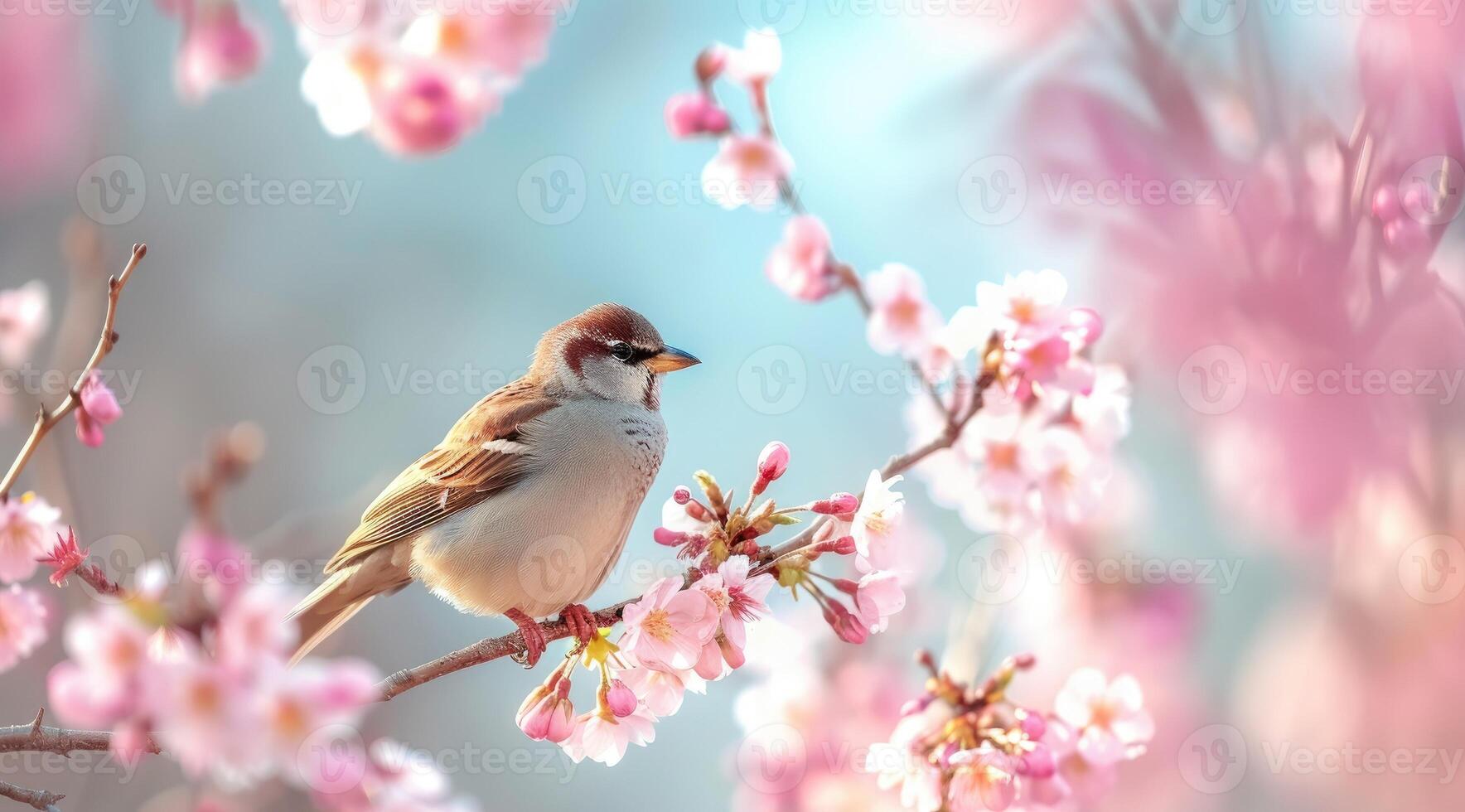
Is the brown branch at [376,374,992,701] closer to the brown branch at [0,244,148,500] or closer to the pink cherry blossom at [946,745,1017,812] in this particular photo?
the pink cherry blossom at [946,745,1017,812]

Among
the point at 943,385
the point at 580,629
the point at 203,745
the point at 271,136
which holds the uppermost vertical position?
the point at 271,136

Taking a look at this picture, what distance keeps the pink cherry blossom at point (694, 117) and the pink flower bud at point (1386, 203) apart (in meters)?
1.09

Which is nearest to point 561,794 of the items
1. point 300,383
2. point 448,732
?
point 448,732

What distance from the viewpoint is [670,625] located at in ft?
4.55

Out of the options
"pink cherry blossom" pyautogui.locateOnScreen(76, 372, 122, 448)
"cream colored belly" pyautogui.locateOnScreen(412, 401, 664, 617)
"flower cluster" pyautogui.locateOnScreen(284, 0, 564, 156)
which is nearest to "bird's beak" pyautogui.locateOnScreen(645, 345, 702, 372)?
"cream colored belly" pyautogui.locateOnScreen(412, 401, 664, 617)

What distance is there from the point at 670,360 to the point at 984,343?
0.83 m

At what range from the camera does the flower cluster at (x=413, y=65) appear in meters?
1.22

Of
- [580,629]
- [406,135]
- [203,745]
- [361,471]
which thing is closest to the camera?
[203,745]

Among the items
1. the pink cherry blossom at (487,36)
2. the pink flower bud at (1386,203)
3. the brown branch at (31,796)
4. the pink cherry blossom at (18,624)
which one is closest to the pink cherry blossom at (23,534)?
the pink cherry blossom at (18,624)

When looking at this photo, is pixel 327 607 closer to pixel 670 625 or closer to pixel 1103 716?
pixel 670 625

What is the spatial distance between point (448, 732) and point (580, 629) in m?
2.52

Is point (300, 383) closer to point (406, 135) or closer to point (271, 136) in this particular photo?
point (271, 136)

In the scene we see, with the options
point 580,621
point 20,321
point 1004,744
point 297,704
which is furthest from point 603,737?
point 20,321

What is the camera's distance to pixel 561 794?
12.6ft
